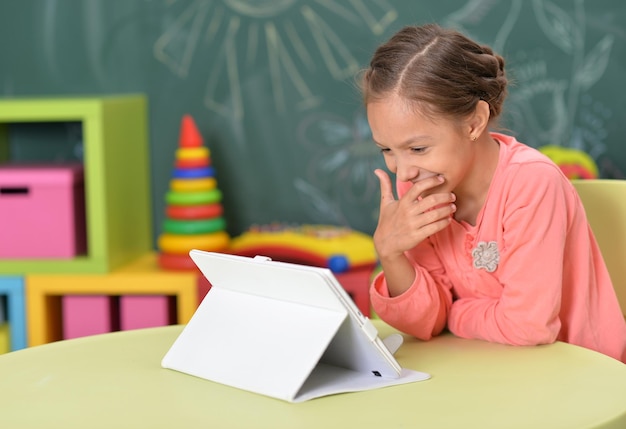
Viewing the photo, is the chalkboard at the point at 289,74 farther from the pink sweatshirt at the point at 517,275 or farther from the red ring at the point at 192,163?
the pink sweatshirt at the point at 517,275

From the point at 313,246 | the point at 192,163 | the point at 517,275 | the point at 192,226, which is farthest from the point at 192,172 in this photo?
the point at 517,275

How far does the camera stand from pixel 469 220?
1430 mm

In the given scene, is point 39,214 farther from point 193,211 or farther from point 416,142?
point 416,142

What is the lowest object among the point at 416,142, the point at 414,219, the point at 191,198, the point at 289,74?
the point at 191,198

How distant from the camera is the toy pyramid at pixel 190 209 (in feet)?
8.16

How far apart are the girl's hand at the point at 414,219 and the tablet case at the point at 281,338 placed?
25 cm

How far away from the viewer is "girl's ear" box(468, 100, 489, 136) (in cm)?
137

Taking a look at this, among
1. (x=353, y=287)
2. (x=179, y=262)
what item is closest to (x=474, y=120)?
(x=353, y=287)

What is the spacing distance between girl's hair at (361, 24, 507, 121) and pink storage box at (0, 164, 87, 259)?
1.26 m

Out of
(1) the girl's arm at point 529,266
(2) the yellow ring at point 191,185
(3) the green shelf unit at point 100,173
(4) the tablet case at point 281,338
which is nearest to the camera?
(4) the tablet case at point 281,338

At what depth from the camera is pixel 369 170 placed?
8.82ft

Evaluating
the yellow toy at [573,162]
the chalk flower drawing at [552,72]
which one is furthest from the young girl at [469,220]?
the chalk flower drawing at [552,72]

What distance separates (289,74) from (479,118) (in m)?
1.36

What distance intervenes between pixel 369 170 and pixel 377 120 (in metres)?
1.36
